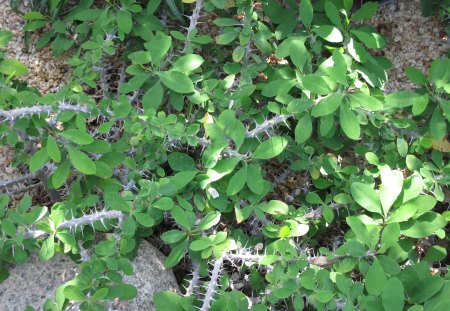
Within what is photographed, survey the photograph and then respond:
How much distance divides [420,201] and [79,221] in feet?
4.06

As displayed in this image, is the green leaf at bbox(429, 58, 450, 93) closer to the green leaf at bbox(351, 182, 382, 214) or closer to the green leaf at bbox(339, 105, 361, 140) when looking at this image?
the green leaf at bbox(339, 105, 361, 140)

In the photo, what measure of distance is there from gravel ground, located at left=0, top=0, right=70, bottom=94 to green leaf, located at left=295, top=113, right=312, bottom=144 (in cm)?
131

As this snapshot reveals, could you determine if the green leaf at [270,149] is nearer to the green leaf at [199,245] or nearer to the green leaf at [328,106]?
the green leaf at [328,106]

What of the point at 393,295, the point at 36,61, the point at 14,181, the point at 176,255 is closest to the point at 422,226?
the point at 393,295

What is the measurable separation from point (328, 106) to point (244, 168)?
1.27ft

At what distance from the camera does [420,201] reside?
215 cm

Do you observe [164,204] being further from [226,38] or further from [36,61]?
[36,61]

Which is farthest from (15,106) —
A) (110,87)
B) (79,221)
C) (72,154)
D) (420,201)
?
(420,201)

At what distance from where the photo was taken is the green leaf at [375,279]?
6.25 feet

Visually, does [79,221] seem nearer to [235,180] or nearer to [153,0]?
[235,180]

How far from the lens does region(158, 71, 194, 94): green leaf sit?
7.72 ft

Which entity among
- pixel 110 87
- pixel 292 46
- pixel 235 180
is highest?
pixel 292 46

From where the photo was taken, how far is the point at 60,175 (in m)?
2.22

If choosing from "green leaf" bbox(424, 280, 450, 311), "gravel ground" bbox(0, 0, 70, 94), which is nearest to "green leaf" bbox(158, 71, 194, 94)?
"gravel ground" bbox(0, 0, 70, 94)
